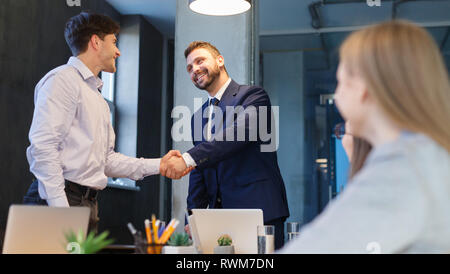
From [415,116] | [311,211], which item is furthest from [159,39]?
[415,116]

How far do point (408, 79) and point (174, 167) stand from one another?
6.51ft

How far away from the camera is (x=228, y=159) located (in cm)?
266

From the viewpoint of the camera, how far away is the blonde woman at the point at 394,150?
734mm

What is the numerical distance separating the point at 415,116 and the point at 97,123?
181 centimetres

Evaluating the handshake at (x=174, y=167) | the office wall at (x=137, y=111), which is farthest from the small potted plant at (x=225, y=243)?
the office wall at (x=137, y=111)

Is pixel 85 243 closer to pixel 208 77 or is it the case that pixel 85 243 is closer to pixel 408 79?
pixel 408 79

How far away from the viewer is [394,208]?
725 millimetres

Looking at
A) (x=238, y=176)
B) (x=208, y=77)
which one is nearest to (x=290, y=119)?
(x=208, y=77)

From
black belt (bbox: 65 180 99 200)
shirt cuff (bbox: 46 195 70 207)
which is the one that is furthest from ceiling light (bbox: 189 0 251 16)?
shirt cuff (bbox: 46 195 70 207)

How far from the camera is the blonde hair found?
804mm

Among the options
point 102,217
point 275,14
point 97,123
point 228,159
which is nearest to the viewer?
point 97,123

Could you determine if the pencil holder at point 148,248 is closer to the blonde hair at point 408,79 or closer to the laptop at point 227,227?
the laptop at point 227,227

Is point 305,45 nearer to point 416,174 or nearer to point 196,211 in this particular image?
point 196,211

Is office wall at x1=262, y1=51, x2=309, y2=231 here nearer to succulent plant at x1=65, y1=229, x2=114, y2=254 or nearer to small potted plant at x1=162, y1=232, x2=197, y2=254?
small potted plant at x1=162, y1=232, x2=197, y2=254
